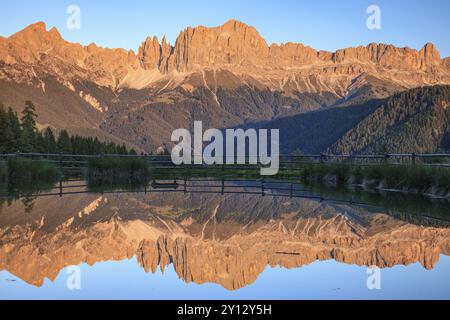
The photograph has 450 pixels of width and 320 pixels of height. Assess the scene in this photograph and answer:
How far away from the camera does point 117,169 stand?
2697 cm

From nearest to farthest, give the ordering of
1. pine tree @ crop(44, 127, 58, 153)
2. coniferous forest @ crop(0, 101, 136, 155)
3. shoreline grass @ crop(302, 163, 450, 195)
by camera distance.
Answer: shoreline grass @ crop(302, 163, 450, 195) < coniferous forest @ crop(0, 101, 136, 155) < pine tree @ crop(44, 127, 58, 153)

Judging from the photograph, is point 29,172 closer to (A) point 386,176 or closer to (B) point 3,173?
(B) point 3,173

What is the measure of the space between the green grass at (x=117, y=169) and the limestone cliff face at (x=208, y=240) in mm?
13346

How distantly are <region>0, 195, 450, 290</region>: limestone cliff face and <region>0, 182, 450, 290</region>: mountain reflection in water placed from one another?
1 centimetres

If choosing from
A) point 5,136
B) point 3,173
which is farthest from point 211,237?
point 5,136

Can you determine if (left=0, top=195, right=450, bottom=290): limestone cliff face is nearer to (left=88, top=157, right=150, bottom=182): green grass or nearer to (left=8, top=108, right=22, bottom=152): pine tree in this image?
(left=88, top=157, right=150, bottom=182): green grass

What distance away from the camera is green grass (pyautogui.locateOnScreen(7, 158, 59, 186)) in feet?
72.7

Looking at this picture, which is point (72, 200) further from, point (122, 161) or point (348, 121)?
point (348, 121)

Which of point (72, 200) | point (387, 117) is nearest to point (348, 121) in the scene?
point (387, 117)

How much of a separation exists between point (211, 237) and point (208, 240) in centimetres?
34

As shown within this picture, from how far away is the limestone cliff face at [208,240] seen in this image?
6.79 meters

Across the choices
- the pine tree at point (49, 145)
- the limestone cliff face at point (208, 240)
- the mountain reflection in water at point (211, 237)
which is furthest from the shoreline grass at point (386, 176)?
the pine tree at point (49, 145)

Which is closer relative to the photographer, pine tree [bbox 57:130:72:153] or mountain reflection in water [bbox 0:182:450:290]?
mountain reflection in water [bbox 0:182:450:290]

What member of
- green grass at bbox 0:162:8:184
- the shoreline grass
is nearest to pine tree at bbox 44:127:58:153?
green grass at bbox 0:162:8:184
